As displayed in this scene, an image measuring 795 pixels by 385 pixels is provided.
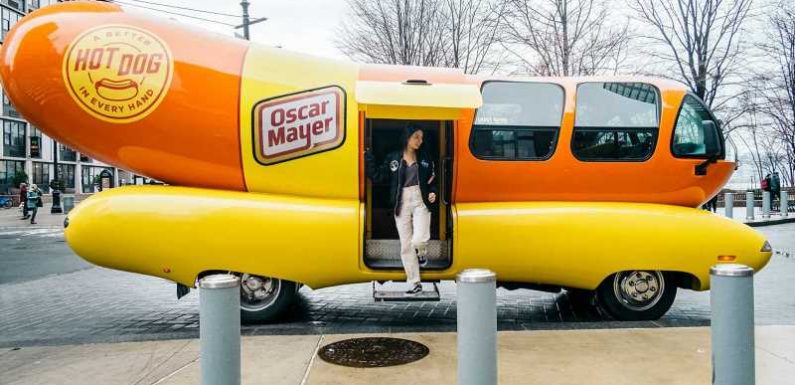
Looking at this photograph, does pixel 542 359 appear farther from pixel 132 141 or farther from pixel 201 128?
pixel 132 141

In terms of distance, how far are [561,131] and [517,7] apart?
1722cm

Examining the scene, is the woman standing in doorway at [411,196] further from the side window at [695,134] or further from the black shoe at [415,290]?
the side window at [695,134]

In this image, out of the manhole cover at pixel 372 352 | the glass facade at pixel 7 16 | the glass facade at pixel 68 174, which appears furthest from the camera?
the glass facade at pixel 68 174

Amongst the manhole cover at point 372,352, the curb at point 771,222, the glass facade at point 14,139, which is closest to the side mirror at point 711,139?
the manhole cover at point 372,352

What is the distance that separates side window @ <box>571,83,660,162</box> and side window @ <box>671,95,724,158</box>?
0.82ft

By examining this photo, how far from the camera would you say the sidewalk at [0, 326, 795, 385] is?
4387 mm

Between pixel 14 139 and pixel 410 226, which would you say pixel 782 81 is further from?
pixel 14 139

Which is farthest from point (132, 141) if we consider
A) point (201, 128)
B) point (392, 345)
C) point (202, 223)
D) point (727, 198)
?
point (727, 198)

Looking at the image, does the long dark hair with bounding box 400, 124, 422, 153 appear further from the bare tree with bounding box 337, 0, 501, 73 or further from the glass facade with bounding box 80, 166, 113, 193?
the glass facade with bounding box 80, 166, 113, 193

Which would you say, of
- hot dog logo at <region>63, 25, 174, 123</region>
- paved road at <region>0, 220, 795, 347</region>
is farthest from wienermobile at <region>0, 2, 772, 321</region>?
paved road at <region>0, 220, 795, 347</region>

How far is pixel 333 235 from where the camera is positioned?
19.7ft

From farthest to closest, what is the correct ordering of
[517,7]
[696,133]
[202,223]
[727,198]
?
[517,7] → [727,198] → [696,133] → [202,223]

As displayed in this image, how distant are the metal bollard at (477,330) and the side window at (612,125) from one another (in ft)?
11.6

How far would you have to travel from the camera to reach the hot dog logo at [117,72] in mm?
5809
